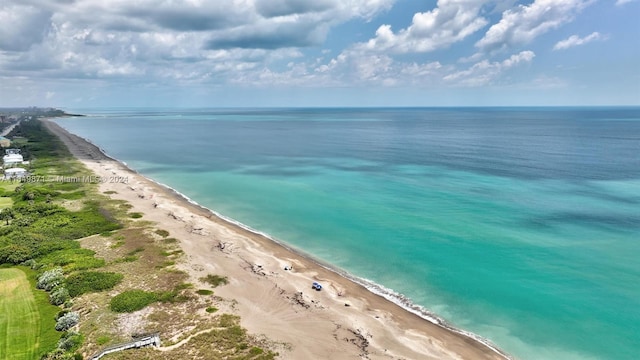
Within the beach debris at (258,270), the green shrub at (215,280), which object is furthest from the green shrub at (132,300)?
the beach debris at (258,270)

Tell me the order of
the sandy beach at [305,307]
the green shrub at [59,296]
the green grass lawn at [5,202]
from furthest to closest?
the green grass lawn at [5,202]
the green shrub at [59,296]
the sandy beach at [305,307]

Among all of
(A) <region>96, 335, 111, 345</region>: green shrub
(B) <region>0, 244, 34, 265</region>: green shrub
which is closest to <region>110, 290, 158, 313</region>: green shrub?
(A) <region>96, 335, 111, 345</region>: green shrub

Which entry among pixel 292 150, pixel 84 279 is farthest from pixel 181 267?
pixel 292 150

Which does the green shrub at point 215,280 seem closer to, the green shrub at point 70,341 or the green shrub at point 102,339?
the green shrub at point 102,339

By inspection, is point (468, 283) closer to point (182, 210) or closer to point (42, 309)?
point (42, 309)

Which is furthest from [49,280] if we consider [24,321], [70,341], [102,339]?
[102,339]

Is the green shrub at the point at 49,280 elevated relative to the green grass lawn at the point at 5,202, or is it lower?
lower

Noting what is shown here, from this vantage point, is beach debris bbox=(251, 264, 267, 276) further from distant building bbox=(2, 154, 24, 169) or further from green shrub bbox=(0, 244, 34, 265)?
distant building bbox=(2, 154, 24, 169)
